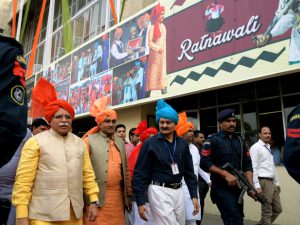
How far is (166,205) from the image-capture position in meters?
3.15

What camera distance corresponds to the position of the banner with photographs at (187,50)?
593cm

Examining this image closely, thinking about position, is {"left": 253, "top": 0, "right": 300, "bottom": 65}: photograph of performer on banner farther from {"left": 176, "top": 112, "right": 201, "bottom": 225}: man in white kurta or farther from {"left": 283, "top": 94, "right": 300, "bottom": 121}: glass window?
{"left": 176, "top": 112, "right": 201, "bottom": 225}: man in white kurta

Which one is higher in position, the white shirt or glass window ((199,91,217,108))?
glass window ((199,91,217,108))

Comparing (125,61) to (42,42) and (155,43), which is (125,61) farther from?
(42,42)

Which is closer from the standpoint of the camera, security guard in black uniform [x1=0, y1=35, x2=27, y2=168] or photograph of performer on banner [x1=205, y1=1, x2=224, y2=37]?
security guard in black uniform [x1=0, y1=35, x2=27, y2=168]

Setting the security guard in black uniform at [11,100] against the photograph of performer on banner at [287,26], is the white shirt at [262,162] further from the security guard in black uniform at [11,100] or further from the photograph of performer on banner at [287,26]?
the security guard in black uniform at [11,100]

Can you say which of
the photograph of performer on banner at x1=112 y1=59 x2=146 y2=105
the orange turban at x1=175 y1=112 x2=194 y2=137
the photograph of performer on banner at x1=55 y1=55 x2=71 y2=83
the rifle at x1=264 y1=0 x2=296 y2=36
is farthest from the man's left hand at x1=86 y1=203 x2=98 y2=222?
the photograph of performer on banner at x1=55 y1=55 x2=71 y2=83

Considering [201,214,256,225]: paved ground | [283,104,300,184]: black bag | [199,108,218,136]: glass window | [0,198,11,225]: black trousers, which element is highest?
[199,108,218,136]: glass window

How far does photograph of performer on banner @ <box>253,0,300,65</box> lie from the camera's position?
555 cm

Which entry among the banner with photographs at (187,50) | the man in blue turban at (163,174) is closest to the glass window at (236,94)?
the banner with photographs at (187,50)

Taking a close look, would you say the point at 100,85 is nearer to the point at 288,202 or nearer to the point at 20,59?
the point at 288,202

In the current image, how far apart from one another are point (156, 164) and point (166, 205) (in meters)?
0.43

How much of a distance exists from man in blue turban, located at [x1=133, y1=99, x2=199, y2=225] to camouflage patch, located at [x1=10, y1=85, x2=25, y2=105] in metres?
1.99

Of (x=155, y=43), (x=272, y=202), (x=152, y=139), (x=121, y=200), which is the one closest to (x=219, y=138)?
(x=152, y=139)
